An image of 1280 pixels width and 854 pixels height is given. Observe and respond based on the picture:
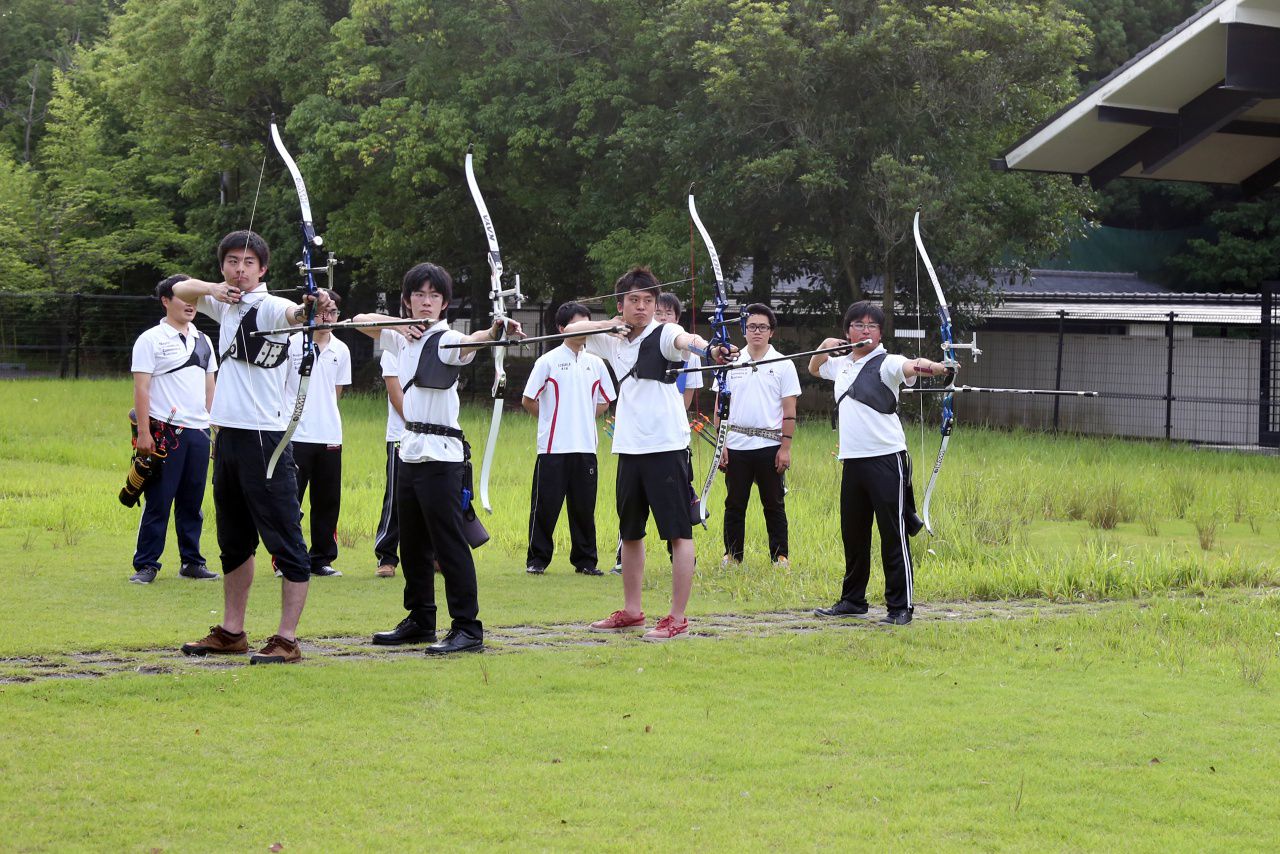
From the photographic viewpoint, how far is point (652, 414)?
7391 mm

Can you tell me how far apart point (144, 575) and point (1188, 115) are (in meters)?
12.6

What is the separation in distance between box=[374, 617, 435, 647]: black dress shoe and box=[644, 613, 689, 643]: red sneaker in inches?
43.9

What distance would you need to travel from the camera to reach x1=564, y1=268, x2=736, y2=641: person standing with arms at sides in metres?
7.32

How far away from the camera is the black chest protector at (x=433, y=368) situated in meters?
6.84

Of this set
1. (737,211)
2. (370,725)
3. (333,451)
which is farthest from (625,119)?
(370,725)

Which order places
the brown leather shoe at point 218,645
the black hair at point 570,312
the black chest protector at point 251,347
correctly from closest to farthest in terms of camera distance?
the black chest protector at point 251,347 → the brown leather shoe at point 218,645 → the black hair at point 570,312

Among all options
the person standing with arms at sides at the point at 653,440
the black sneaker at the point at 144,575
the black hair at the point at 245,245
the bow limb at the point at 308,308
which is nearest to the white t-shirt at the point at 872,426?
the person standing with arms at sides at the point at 653,440

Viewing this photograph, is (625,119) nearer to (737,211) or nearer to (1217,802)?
(737,211)

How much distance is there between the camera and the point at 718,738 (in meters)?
5.42

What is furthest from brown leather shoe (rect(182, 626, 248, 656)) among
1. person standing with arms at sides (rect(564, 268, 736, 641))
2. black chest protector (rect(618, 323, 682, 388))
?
black chest protector (rect(618, 323, 682, 388))

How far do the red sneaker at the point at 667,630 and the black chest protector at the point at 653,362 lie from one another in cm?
124

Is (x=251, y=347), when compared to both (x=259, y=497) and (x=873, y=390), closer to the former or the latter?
(x=259, y=497)

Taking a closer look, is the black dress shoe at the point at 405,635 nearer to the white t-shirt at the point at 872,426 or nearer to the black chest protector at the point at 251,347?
the black chest protector at the point at 251,347

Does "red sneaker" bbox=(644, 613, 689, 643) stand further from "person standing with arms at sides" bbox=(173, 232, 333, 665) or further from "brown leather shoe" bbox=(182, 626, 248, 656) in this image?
"brown leather shoe" bbox=(182, 626, 248, 656)
